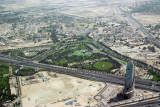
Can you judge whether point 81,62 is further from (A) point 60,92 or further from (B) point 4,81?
(B) point 4,81

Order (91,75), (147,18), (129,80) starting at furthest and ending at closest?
(147,18) → (91,75) → (129,80)

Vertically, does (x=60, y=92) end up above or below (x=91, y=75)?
below

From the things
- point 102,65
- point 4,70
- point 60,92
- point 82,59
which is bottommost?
point 60,92

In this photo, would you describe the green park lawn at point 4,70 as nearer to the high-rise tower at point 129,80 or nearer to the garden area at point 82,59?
the garden area at point 82,59

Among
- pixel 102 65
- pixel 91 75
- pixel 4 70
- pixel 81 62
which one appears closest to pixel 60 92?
pixel 91 75

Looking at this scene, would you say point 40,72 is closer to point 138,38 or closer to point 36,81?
point 36,81

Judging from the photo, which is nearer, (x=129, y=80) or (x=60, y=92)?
(x=129, y=80)

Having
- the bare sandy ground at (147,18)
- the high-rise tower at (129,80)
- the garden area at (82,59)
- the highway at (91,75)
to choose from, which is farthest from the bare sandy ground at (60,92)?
the bare sandy ground at (147,18)

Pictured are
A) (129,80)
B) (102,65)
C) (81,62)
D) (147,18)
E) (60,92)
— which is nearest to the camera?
(129,80)

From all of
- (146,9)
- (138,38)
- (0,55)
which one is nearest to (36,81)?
(0,55)
